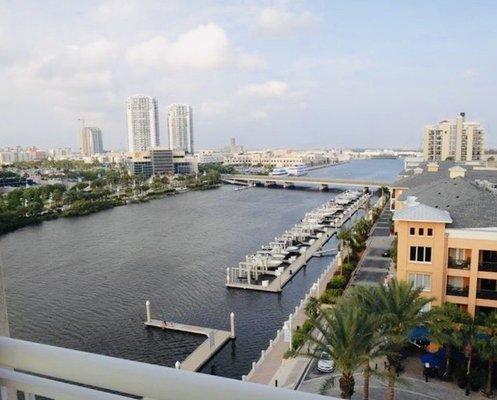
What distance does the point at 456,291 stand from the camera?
1156 cm

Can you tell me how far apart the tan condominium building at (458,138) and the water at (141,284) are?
40.1 metres

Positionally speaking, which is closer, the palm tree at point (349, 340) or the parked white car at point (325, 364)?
the palm tree at point (349, 340)

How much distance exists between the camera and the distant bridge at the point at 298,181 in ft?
165

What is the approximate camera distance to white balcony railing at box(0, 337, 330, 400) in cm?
88

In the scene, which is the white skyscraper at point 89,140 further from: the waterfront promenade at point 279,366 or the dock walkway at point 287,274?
the waterfront promenade at point 279,366

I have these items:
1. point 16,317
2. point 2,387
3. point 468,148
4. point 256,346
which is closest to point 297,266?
point 256,346

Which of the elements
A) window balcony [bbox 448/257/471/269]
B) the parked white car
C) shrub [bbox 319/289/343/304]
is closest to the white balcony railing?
the parked white car

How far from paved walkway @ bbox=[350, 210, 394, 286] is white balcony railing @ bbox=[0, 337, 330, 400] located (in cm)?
1307

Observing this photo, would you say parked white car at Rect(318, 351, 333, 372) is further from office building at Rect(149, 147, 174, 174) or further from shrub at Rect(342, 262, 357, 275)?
office building at Rect(149, 147, 174, 174)

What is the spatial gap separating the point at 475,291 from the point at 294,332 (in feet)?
15.6

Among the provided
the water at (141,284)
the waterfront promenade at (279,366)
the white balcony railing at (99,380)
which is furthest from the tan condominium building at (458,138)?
the white balcony railing at (99,380)

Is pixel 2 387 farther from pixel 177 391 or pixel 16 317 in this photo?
pixel 16 317

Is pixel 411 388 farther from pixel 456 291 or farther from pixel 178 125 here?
pixel 178 125

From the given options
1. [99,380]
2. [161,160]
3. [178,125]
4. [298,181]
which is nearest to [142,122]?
[178,125]
